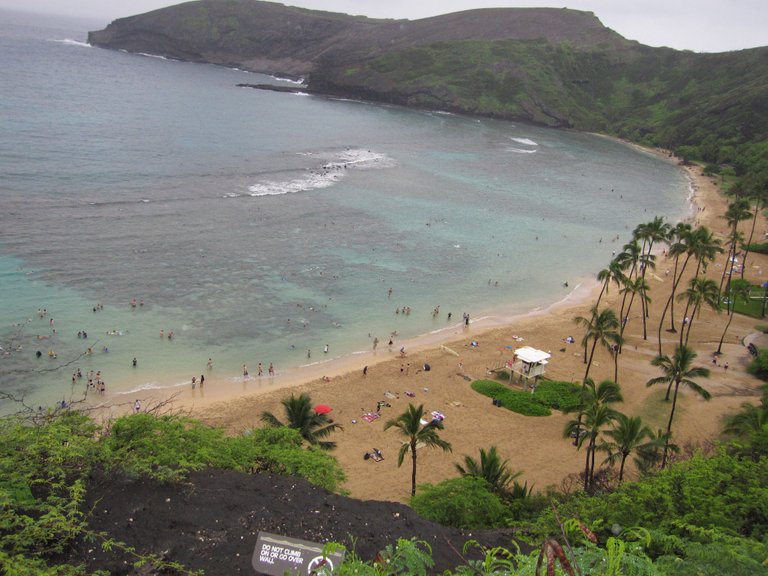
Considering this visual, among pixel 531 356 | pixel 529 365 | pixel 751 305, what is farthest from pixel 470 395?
A: pixel 751 305

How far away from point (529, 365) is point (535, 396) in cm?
227

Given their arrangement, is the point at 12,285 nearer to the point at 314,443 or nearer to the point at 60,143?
the point at 314,443

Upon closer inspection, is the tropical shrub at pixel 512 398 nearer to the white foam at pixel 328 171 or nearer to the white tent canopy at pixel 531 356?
the white tent canopy at pixel 531 356

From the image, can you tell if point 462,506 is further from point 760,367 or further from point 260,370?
point 760,367

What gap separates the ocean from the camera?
41.7 metres

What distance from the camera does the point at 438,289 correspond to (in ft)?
181

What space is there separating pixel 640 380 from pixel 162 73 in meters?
179

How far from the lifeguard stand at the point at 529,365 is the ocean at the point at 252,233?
9933mm

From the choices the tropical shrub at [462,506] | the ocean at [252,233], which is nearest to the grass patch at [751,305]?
the ocean at [252,233]

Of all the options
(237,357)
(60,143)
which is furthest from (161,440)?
(60,143)

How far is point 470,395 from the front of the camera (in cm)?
3847

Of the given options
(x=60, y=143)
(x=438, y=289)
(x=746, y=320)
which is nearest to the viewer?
(x=746, y=320)

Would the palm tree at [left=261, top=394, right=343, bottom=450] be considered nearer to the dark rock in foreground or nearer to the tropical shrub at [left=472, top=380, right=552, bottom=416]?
the dark rock in foreground

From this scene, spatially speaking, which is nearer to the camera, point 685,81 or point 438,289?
point 438,289
